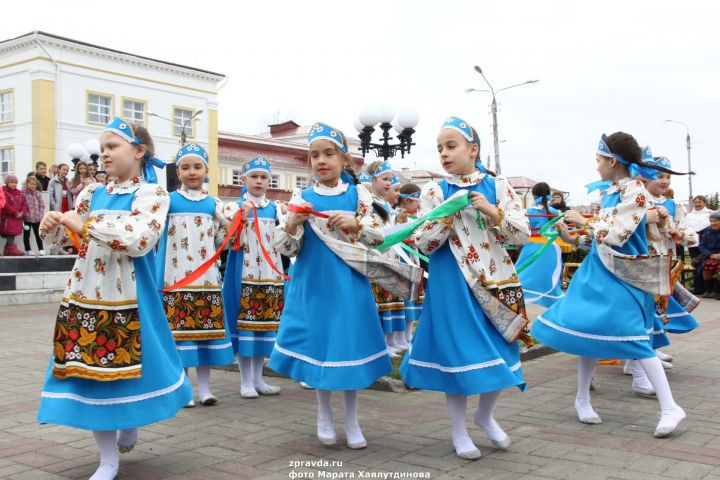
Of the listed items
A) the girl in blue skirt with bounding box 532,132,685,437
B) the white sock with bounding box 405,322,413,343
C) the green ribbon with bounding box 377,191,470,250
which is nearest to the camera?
the green ribbon with bounding box 377,191,470,250

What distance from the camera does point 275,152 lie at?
47.3 meters

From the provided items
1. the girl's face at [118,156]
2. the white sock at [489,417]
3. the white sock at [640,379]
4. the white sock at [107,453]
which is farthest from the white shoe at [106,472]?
the white sock at [640,379]

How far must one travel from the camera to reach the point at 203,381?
19.8ft

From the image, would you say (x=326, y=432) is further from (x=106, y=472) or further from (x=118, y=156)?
(x=118, y=156)

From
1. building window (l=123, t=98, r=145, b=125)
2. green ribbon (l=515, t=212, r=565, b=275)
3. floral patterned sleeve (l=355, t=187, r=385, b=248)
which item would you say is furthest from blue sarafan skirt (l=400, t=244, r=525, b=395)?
building window (l=123, t=98, r=145, b=125)

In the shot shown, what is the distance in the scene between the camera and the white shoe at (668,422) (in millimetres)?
4719

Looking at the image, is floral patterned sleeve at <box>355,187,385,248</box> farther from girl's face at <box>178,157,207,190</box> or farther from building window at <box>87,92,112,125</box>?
building window at <box>87,92,112,125</box>

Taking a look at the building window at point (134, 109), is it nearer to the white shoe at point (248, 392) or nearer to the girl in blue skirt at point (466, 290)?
the white shoe at point (248, 392)

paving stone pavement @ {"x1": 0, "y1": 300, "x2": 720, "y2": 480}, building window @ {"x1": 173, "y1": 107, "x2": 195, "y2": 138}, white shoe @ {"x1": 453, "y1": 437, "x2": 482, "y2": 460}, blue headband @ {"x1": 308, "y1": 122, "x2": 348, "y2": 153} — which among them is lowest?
paving stone pavement @ {"x1": 0, "y1": 300, "x2": 720, "y2": 480}

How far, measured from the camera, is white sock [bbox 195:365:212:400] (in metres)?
5.97

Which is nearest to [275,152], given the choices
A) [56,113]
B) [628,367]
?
[56,113]

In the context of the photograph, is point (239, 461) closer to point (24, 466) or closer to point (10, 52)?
point (24, 466)

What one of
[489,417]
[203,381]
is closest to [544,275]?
[203,381]

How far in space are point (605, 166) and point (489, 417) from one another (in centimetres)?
212
